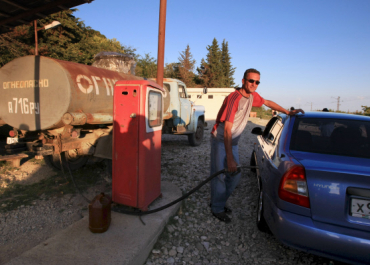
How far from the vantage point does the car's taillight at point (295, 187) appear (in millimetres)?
1979

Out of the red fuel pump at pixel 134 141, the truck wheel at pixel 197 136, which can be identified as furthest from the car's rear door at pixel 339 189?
the truck wheel at pixel 197 136

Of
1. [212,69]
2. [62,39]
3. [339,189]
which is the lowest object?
[339,189]

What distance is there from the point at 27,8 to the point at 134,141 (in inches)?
159

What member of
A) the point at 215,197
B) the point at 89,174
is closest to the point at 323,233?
the point at 215,197

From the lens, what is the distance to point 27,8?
176 inches

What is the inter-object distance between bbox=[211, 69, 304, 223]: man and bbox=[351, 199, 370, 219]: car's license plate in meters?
1.19

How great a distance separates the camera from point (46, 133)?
3766 mm

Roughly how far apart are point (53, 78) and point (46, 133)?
100 cm

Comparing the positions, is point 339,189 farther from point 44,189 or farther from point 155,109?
point 44,189

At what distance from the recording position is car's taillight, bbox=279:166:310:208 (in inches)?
77.9

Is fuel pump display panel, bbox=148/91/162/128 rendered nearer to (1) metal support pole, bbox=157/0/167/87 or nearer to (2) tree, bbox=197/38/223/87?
(1) metal support pole, bbox=157/0/167/87

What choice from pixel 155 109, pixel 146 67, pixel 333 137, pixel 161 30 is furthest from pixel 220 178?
pixel 146 67

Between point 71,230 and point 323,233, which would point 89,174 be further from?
point 323,233

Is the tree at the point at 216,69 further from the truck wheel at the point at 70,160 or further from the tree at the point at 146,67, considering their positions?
the truck wheel at the point at 70,160
